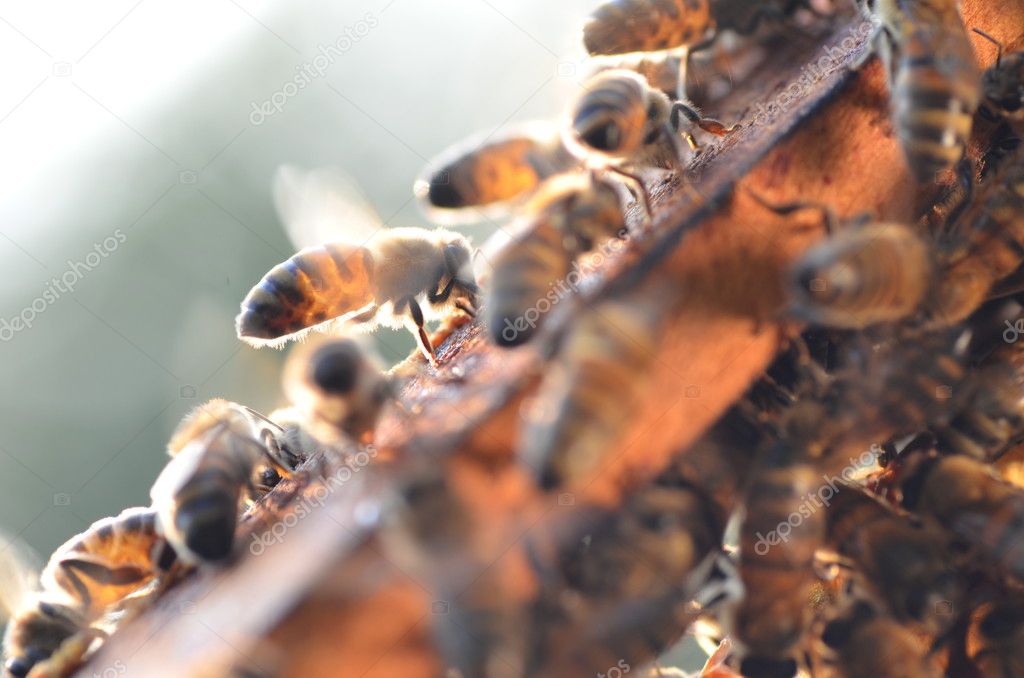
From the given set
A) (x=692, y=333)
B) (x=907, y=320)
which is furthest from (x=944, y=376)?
(x=692, y=333)

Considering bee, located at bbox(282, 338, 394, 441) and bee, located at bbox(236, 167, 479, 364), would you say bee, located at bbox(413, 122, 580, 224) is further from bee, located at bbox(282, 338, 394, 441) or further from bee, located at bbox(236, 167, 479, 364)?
bee, located at bbox(282, 338, 394, 441)

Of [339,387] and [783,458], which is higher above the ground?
[339,387]

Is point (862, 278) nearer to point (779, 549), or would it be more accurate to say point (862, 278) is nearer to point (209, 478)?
point (779, 549)

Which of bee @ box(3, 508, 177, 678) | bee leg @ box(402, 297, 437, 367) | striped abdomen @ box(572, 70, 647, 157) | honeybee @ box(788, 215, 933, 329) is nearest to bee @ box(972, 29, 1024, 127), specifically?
honeybee @ box(788, 215, 933, 329)

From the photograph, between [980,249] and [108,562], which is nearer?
[980,249]

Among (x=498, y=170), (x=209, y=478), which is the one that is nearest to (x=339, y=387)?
(x=209, y=478)

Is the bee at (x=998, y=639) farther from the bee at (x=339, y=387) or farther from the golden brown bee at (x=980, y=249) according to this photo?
the bee at (x=339, y=387)
